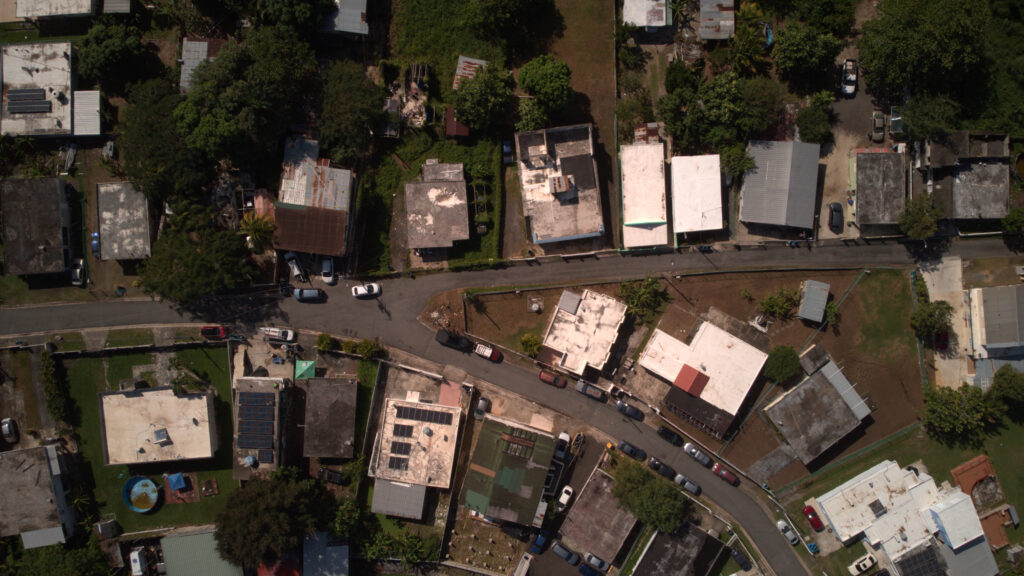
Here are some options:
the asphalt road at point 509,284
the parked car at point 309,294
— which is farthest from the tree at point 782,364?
the parked car at point 309,294

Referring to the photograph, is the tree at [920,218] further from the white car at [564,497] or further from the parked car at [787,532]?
the white car at [564,497]

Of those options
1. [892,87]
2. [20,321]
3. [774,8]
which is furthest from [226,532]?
[892,87]

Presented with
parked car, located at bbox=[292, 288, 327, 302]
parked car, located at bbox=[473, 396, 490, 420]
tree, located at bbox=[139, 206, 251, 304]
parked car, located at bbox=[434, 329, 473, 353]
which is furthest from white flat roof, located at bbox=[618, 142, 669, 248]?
tree, located at bbox=[139, 206, 251, 304]

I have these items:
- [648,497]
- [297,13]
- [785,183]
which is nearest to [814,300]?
[785,183]

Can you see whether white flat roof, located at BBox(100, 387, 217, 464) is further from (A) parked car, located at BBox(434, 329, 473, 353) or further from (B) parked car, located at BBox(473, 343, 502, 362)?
(B) parked car, located at BBox(473, 343, 502, 362)

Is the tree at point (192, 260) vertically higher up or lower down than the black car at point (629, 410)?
higher up
